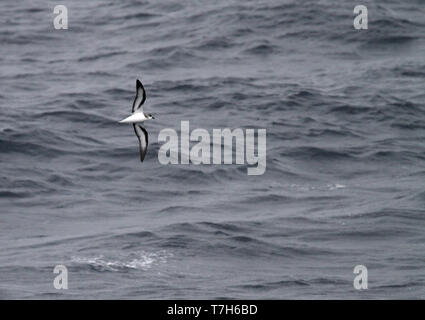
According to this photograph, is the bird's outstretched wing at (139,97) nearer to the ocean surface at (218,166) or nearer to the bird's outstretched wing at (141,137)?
the bird's outstretched wing at (141,137)

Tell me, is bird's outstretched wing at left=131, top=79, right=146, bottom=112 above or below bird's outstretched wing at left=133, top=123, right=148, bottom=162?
above

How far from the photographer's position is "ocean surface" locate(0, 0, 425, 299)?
106 ft

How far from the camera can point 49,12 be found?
189ft

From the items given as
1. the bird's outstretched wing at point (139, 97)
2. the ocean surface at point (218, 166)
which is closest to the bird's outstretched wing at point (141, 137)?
the bird's outstretched wing at point (139, 97)

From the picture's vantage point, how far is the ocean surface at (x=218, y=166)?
32.4m

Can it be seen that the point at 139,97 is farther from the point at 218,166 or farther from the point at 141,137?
the point at 218,166

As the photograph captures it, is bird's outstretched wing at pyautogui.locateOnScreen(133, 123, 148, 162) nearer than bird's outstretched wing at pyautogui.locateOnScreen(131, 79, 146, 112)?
No

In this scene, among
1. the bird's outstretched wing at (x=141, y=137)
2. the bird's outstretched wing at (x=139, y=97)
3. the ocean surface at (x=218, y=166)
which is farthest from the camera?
the ocean surface at (x=218, y=166)

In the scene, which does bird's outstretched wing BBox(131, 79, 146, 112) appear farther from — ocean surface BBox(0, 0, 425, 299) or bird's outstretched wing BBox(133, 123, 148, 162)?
ocean surface BBox(0, 0, 425, 299)

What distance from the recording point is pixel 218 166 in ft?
128

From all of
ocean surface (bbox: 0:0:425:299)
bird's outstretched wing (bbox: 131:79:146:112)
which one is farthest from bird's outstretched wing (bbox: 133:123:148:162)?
ocean surface (bbox: 0:0:425:299)

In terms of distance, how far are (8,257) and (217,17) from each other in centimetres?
2350

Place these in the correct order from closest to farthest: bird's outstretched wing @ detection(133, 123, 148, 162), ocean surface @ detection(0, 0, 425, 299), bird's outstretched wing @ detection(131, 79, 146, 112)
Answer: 1. bird's outstretched wing @ detection(131, 79, 146, 112)
2. bird's outstretched wing @ detection(133, 123, 148, 162)
3. ocean surface @ detection(0, 0, 425, 299)
